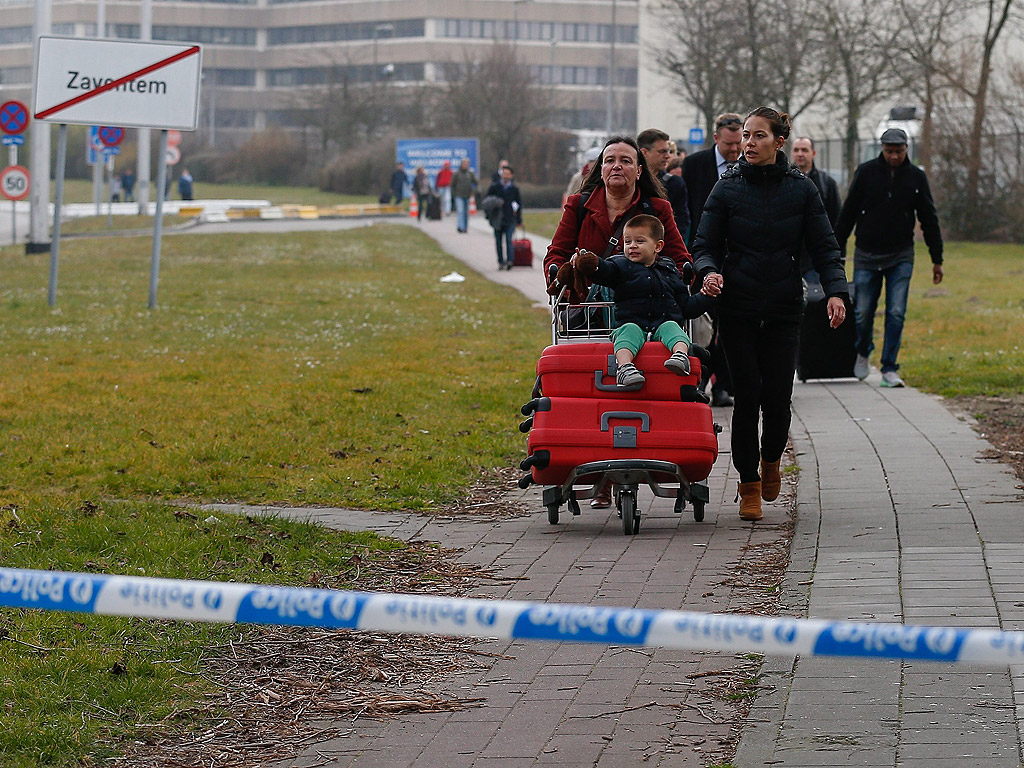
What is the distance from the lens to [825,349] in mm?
12148

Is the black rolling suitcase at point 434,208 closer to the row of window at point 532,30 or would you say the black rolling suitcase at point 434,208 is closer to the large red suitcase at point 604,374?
the large red suitcase at point 604,374

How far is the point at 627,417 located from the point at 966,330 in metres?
10.4

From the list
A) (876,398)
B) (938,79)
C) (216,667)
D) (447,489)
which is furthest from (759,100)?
(216,667)

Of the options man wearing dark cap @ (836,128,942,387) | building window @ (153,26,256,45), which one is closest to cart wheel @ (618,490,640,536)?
man wearing dark cap @ (836,128,942,387)

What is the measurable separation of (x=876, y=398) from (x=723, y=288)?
175 inches

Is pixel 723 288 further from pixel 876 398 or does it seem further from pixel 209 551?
pixel 876 398

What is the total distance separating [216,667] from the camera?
16.6ft

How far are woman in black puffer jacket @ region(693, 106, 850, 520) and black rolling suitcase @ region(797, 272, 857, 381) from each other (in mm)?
4731

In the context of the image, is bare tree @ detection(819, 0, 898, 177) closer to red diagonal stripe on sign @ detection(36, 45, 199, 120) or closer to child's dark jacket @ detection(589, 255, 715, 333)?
red diagonal stripe on sign @ detection(36, 45, 199, 120)

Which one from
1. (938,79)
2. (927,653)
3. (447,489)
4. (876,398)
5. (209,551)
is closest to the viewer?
(927,653)

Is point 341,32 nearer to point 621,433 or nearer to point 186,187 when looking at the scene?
point 186,187

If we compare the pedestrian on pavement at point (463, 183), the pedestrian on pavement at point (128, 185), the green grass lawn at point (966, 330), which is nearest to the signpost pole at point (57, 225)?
the green grass lawn at point (966, 330)

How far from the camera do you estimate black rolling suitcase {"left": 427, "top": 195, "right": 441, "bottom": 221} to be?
50.1m

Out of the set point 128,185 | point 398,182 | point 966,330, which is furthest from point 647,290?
point 128,185
